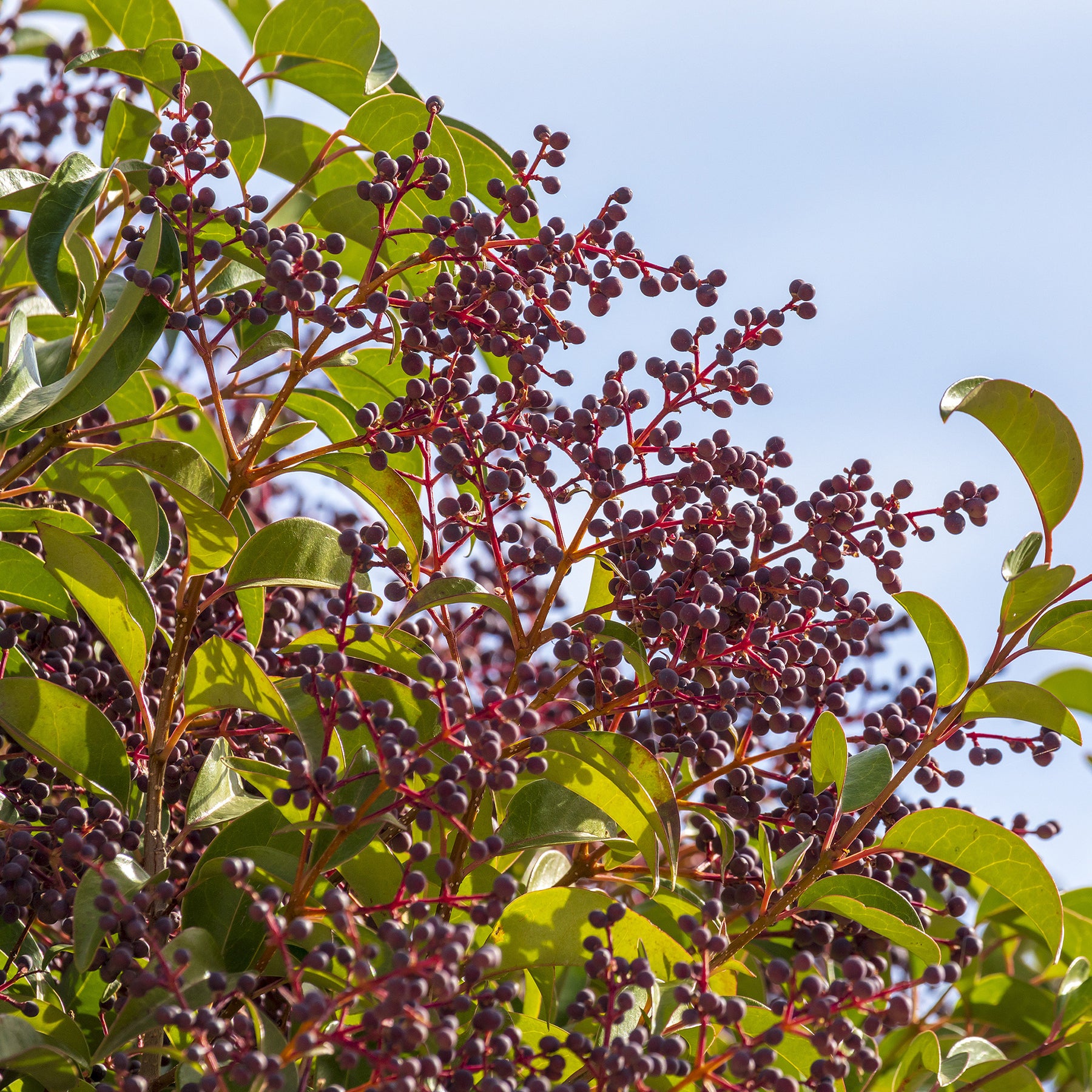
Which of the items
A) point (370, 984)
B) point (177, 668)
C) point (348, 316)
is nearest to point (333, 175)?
point (348, 316)

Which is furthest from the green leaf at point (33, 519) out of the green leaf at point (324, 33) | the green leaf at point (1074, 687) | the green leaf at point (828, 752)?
the green leaf at point (1074, 687)

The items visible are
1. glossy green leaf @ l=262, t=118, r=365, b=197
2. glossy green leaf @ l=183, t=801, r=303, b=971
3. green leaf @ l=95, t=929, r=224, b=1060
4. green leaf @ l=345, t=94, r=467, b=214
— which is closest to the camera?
green leaf @ l=95, t=929, r=224, b=1060

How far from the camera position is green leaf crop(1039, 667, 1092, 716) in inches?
92.4

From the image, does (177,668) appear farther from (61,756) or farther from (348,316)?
(348,316)

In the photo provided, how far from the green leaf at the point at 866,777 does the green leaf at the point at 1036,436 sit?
1.34 feet

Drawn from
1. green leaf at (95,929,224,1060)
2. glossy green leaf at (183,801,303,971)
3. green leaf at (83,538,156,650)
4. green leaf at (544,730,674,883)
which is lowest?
green leaf at (95,929,224,1060)

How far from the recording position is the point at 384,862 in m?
1.43

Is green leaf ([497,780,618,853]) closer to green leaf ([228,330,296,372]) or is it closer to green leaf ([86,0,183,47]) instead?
green leaf ([228,330,296,372])

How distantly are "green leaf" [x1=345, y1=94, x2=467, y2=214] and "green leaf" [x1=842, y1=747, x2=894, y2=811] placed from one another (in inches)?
39.7

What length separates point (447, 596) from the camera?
1416mm

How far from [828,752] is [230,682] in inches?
30.4

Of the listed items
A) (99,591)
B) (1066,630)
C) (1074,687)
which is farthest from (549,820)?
(1074,687)

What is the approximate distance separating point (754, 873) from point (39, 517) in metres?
1.12

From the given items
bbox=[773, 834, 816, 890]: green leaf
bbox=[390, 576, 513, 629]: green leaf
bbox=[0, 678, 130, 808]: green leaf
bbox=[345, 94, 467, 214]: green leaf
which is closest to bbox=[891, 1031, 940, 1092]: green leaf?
bbox=[773, 834, 816, 890]: green leaf
